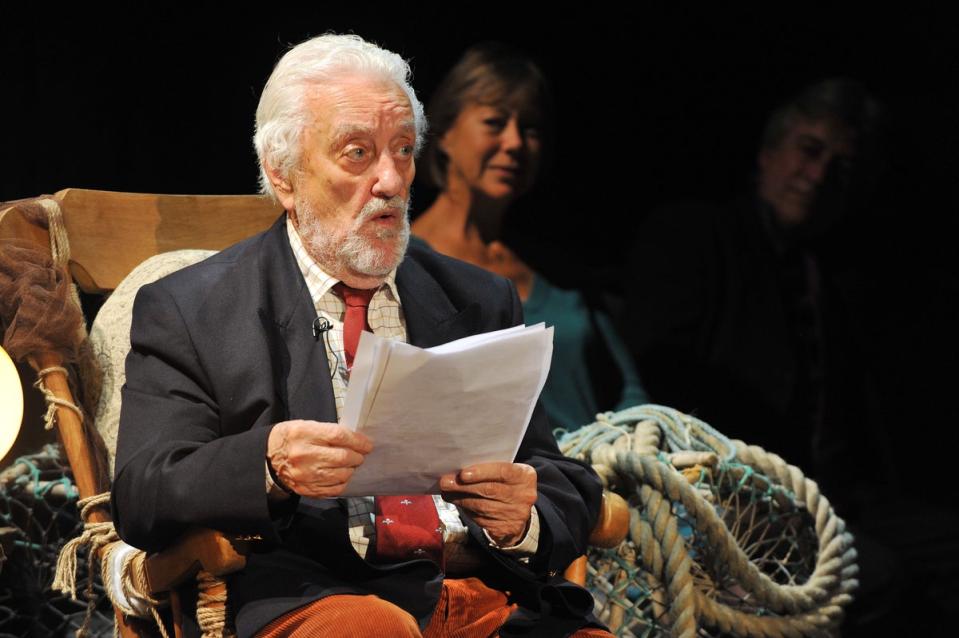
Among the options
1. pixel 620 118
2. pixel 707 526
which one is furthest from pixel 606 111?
pixel 707 526

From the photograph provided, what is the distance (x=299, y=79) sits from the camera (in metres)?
1.98

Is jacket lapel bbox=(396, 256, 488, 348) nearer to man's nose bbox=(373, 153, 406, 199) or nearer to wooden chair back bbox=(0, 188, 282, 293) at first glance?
man's nose bbox=(373, 153, 406, 199)

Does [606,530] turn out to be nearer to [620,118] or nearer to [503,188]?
[503,188]

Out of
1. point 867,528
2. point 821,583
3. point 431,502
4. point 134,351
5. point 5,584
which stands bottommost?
point 867,528

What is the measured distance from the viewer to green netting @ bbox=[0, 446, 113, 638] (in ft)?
8.32

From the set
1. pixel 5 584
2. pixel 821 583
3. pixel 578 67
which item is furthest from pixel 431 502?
pixel 578 67

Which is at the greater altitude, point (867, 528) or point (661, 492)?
point (661, 492)

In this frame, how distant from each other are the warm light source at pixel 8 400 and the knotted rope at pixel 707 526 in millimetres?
1135

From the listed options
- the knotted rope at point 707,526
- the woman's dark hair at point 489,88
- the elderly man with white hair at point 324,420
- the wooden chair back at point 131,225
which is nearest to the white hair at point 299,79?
the elderly man with white hair at point 324,420

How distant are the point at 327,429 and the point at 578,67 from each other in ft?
8.39

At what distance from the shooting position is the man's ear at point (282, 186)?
2.05 metres

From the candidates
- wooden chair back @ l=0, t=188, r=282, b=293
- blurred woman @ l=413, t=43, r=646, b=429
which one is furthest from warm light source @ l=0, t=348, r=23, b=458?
blurred woman @ l=413, t=43, r=646, b=429

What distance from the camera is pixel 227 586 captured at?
1821 mm

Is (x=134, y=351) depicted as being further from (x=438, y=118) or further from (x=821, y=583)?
(x=438, y=118)
